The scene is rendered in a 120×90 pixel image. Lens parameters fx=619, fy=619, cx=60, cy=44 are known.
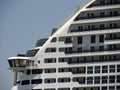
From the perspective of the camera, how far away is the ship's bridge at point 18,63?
12531cm

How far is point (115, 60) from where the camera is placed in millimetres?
116250

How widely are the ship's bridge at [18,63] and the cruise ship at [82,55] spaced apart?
0.28 metres

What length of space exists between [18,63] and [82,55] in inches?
582

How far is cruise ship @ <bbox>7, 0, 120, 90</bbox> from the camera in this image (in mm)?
116750

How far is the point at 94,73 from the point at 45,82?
10.7m

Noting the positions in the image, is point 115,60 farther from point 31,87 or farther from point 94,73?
point 31,87

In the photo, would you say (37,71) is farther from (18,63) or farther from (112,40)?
(112,40)

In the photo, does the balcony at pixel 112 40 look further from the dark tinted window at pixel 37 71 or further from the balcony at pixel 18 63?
the balcony at pixel 18 63

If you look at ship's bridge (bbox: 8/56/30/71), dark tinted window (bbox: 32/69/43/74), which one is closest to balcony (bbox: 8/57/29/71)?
ship's bridge (bbox: 8/56/30/71)

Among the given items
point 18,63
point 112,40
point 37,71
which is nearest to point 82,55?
point 112,40

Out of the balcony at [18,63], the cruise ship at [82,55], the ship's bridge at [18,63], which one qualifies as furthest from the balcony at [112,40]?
the balcony at [18,63]

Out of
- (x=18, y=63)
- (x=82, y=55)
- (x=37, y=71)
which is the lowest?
(x=37, y=71)

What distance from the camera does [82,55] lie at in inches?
4692

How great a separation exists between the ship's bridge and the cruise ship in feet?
0.92
